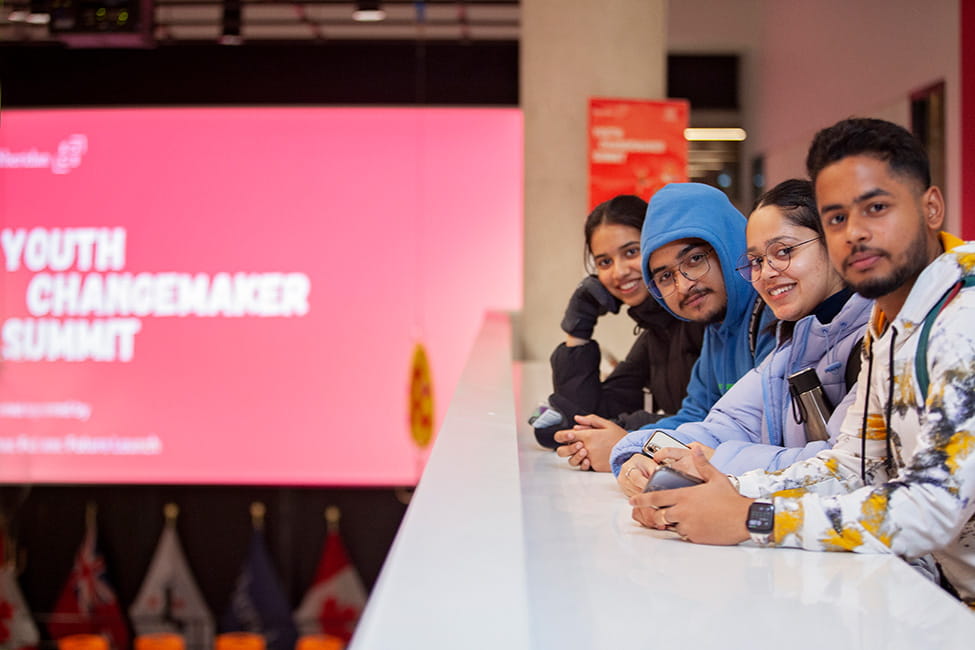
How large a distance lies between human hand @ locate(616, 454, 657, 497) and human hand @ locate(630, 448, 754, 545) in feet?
0.57

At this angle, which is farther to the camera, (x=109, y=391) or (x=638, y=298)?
(x=109, y=391)

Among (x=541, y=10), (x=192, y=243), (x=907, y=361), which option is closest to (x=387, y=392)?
(x=192, y=243)

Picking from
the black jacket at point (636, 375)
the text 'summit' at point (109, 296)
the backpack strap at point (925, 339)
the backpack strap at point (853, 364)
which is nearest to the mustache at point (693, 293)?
the black jacket at point (636, 375)

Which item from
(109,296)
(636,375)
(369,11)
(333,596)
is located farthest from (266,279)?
(636,375)

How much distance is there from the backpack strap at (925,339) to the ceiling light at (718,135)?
7.01 meters

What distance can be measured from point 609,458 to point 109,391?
256 inches

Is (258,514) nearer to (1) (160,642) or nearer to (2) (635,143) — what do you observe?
(1) (160,642)

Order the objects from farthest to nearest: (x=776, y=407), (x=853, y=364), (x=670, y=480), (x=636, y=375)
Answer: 1. (x=636, y=375)
2. (x=776, y=407)
3. (x=853, y=364)
4. (x=670, y=480)

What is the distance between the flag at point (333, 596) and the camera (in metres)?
7.77

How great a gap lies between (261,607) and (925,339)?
23.2 feet

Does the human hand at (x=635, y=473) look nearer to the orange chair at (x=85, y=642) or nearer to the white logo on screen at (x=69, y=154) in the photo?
the orange chair at (x=85, y=642)

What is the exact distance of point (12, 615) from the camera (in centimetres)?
784

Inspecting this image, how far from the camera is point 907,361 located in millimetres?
1331

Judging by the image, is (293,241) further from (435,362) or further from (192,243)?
(435,362)
